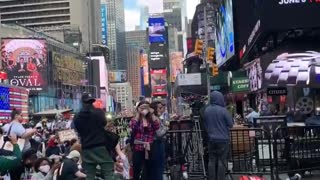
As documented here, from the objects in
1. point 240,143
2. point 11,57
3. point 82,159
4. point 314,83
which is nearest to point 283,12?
point 314,83

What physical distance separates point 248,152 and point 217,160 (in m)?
2.26

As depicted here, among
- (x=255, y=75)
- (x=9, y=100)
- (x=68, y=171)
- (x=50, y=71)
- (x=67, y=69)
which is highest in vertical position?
(x=67, y=69)

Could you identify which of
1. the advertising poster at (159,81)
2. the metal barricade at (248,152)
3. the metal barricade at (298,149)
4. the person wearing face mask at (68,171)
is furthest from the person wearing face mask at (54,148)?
the advertising poster at (159,81)

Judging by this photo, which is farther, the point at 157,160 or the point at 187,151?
the point at 187,151

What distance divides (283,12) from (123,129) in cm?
1086

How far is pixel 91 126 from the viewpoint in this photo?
9367 millimetres

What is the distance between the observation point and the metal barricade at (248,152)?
12.8m

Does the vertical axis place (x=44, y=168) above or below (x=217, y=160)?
above

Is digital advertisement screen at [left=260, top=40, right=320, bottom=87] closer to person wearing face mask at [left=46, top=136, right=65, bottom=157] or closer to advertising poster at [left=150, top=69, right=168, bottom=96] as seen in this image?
person wearing face mask at [left=46, top=136, right=65, bottom=157]

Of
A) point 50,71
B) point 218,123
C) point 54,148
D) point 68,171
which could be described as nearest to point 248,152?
point 218,123

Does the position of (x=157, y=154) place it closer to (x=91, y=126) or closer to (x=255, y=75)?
(x=91, y=126)

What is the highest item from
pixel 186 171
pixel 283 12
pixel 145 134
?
pixel 283 12

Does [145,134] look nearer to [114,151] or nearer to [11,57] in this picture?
[114,151]

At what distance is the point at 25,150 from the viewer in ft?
36.7
